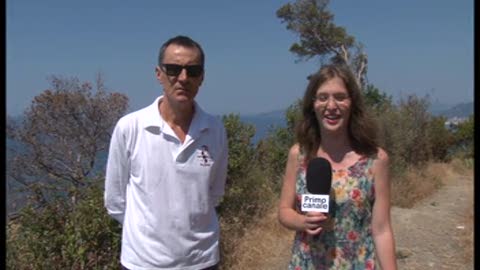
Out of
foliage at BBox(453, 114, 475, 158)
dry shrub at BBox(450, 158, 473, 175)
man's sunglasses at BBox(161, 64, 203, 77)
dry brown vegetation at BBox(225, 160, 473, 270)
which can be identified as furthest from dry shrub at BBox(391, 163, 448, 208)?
man's sunglasses at BBox(161, 64, 203, 77)

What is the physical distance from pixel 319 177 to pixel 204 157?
59 centimetres

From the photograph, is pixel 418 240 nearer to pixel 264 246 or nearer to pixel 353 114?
pixel 264 246

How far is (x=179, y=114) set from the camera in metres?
2.70

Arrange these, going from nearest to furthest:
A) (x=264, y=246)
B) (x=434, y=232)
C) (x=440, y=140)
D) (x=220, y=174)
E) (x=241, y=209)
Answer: (x=220, y=174) < (x=264, y=246) < (x=241, y=209) < (x=434, y=232) < (x=440, y=140)

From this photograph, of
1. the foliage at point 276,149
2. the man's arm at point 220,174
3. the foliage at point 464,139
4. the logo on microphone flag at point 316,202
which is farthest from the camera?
the foliage at point 464,139

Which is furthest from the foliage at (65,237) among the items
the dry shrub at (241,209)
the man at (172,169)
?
the man at (172,169)

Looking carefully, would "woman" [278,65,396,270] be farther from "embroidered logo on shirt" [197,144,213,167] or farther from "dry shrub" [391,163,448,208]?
"dry shrub" [391,163,448,208]

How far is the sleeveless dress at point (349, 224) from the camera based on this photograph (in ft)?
8.30

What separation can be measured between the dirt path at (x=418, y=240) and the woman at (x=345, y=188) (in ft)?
12.7

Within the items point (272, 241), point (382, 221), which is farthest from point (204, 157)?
point (272, 241)

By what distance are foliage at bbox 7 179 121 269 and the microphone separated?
270cm

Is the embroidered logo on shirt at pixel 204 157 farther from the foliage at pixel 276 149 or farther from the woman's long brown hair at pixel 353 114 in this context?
the foliage at pixel 276 149

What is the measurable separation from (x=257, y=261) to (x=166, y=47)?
14.5 feet

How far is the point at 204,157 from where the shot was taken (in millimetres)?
2656
